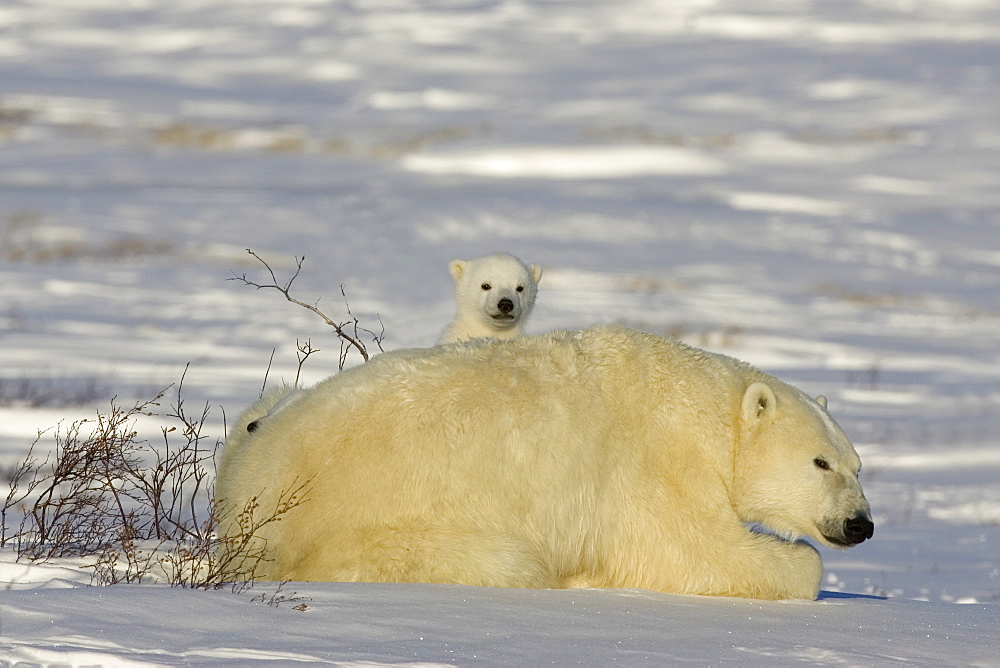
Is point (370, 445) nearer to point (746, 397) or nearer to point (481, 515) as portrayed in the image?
point (481, 515)

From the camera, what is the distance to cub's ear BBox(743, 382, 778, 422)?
4.29 m

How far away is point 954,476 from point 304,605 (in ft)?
26.5

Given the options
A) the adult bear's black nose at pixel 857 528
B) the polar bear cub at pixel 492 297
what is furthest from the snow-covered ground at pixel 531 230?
the polar bear cub at pixel 492 297

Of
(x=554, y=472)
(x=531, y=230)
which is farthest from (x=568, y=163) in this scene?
(x=554, y=472)

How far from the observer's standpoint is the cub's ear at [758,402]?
429 cm

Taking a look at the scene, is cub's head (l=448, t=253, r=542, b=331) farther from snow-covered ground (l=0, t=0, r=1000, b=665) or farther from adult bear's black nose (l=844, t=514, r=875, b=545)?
adult bear's black nose (l=844, t=514, r=875, b=545)

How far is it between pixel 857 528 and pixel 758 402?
51cm

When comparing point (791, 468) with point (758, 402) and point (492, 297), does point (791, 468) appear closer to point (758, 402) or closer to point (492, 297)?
point (758, 402)

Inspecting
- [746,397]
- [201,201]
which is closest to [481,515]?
[746,397]

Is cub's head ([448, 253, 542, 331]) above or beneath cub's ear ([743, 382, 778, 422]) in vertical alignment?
beneath

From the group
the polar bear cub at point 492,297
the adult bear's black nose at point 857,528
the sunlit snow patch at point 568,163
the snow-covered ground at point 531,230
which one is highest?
the adult bear's black nose at point 857,528

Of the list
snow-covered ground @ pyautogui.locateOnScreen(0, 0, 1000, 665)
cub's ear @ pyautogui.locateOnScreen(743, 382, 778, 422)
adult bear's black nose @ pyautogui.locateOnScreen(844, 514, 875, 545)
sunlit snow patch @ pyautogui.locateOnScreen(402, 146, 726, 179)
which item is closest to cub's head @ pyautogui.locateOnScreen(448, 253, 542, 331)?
snow-covered ground @ pyautogui.locateOnScreen(0, 0, 1000, 665)

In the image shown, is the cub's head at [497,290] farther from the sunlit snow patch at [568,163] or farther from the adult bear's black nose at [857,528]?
the sunlit snow patch at [568,163]

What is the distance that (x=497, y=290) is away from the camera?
7535 mm
